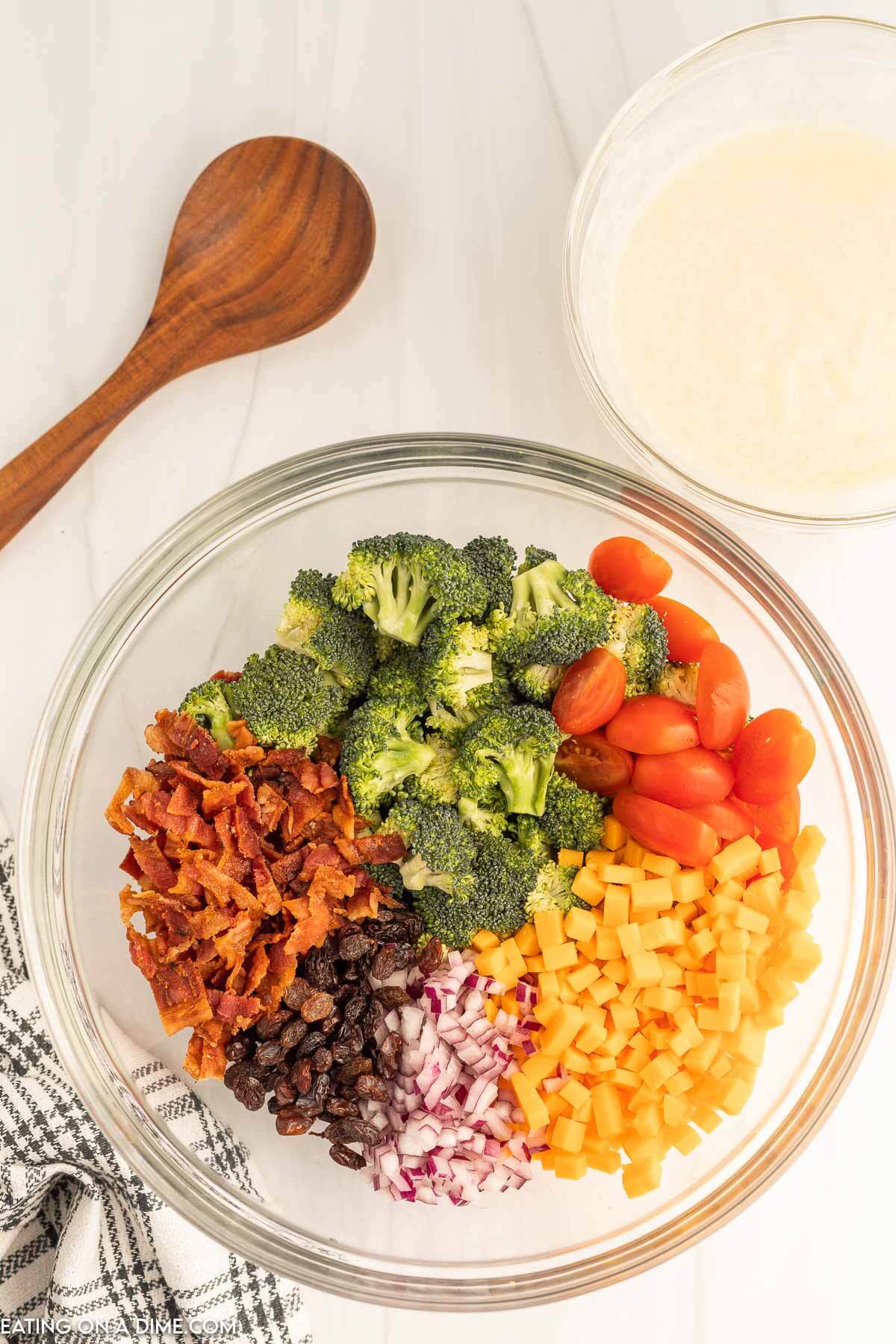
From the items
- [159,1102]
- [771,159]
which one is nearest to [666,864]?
[159,1102]

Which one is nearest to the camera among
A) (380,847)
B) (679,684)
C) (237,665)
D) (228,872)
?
(228,872)

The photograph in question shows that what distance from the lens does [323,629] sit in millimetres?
1807

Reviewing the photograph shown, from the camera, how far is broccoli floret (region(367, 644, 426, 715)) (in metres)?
1.85

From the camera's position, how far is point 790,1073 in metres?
2.02

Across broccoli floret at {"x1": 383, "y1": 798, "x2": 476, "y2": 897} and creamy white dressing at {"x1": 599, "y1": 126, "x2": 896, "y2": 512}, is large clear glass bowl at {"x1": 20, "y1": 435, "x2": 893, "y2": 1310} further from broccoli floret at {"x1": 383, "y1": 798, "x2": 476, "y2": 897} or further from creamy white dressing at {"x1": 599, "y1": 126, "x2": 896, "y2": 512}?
broccoli floret at {"x1": 383, "y1": 798, "x2": 476, "y2": 897}

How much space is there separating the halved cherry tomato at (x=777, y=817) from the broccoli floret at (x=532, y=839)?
38cm

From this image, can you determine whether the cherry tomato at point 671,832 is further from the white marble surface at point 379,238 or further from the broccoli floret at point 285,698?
the white marble surface at point 379,238

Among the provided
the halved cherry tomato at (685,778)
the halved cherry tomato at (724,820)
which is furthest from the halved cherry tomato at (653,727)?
the halved cherry tomato at (724,820)

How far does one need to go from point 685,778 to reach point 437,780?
1.52 ft

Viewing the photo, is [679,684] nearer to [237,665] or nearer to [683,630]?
[683,630]

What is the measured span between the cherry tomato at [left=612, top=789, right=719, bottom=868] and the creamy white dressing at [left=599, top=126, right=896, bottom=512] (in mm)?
706

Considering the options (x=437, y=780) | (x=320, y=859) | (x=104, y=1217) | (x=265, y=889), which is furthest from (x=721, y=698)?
(x=104, y=1217)

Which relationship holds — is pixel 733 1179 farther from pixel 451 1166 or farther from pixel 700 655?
pixel 700 655

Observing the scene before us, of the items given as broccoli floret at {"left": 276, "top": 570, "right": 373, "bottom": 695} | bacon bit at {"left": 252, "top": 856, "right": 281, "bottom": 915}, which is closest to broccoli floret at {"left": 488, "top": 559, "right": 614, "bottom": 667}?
broccoli floret at {"left": 276, "top": 570, "right": 373, "bottom": 695}
